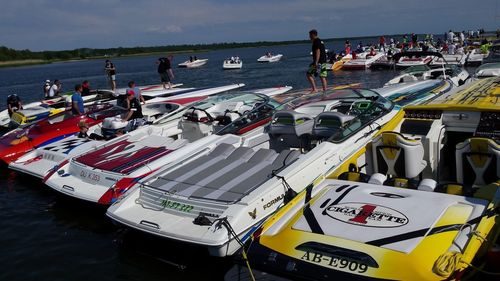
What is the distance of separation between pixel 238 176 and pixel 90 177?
2.65 metres

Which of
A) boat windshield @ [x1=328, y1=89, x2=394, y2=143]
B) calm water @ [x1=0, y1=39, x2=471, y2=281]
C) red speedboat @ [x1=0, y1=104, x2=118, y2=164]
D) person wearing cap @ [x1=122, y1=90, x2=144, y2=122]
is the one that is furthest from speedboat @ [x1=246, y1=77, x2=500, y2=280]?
red speedboat @ [x1=0, y1=104, x2=118, y2=164]

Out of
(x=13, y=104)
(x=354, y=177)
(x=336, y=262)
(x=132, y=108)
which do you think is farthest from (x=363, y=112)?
(x=13, y=104)

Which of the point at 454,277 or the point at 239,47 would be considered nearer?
the point at 454,277

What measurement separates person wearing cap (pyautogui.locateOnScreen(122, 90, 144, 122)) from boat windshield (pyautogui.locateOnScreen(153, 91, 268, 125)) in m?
1.76

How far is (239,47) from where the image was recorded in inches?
6122

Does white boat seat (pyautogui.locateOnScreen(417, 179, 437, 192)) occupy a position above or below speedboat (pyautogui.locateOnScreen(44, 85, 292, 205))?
above

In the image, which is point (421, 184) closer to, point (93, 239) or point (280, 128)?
point (280, 128)

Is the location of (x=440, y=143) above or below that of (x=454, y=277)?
above

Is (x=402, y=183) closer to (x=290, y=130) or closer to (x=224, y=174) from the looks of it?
(x=224, y=174)

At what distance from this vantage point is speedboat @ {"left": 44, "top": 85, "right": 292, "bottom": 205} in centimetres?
651

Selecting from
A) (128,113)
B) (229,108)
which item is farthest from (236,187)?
(128,113)

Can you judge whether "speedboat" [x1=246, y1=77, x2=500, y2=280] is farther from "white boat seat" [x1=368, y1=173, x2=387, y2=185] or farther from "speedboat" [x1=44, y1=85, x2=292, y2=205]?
"speedboat" [x1=44, y1=85, x2=292, y2=205]

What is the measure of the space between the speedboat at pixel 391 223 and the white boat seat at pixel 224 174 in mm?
958

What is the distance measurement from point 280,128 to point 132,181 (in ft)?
8.01
